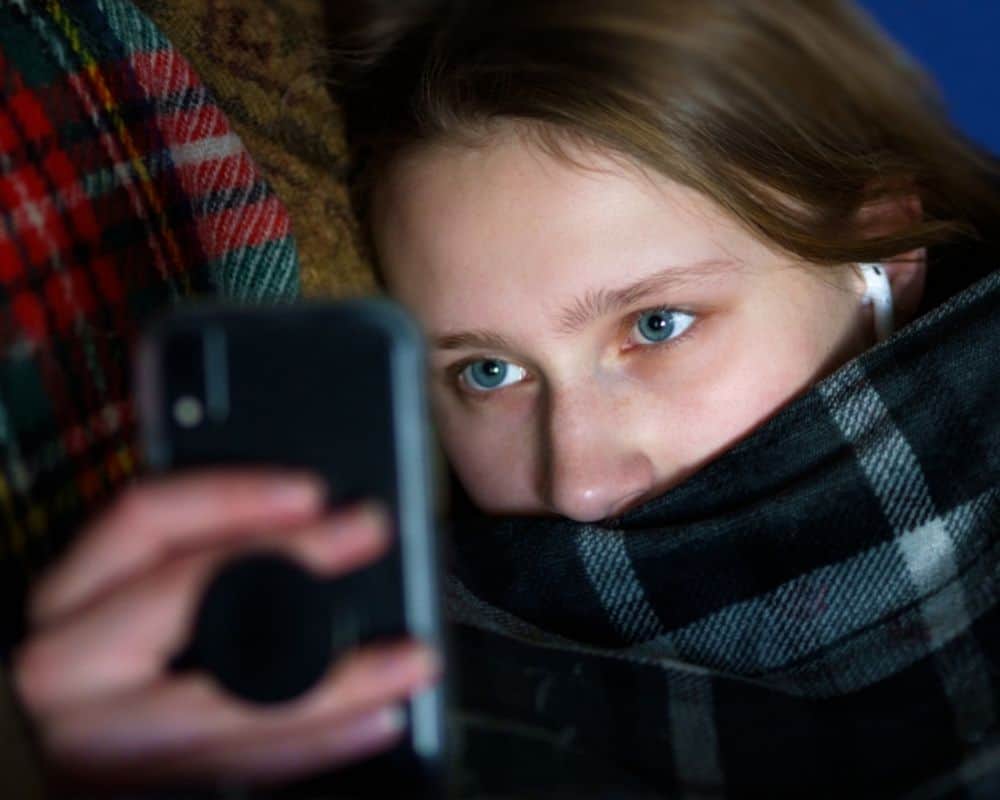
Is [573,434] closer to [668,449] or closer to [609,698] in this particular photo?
[668,449]

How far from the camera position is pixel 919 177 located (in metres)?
1.02

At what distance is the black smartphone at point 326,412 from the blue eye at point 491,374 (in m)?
0.54

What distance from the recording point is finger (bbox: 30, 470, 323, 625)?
0.49 metres

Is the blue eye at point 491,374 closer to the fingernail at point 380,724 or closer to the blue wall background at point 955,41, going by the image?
the blue wall background at point 955,41

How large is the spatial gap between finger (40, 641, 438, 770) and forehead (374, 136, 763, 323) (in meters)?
0.44

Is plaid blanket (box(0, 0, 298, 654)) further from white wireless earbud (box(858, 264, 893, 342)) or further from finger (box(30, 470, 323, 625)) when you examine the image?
white wireless earbud (box(858, 264, 893, 342))

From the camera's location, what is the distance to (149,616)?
488 millimetres

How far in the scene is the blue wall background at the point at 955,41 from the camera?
3.09 ft

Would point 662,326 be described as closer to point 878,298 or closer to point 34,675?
point 878,298

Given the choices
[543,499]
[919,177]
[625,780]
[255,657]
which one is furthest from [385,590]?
[919,177]

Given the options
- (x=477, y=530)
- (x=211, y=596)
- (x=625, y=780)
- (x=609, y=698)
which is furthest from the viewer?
(x=477, y=530)

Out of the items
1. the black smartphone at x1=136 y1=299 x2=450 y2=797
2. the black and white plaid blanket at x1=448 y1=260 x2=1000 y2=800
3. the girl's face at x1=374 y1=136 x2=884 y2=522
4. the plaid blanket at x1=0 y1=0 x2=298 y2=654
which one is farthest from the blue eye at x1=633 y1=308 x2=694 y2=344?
the black smartphone at x1=136 y1=299 x2=450 y2=797

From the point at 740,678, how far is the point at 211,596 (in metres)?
0.41

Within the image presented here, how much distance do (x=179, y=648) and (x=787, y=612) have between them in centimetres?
46
